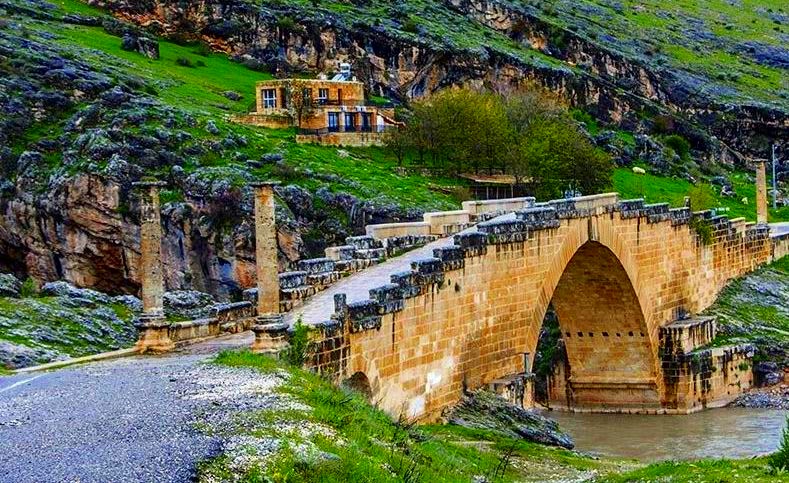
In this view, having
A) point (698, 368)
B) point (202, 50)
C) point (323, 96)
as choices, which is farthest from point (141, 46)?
point (698, 368)

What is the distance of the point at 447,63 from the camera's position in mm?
97938

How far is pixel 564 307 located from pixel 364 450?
31.5m

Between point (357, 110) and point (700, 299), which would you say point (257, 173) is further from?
point (700, 299)

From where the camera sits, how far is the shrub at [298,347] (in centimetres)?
2844

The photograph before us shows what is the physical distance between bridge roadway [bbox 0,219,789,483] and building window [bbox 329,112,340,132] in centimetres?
5353

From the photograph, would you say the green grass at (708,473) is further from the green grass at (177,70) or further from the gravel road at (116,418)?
the green grass at (177,70)

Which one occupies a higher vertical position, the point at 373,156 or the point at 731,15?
the point at 731,15

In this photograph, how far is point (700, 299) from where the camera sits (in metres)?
56.4

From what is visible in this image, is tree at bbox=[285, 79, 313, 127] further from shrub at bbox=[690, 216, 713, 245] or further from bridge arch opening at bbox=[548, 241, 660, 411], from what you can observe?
bridge arch opening at bbox=[548, 241, 660, 411]

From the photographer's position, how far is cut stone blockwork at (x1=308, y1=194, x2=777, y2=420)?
1366 inches

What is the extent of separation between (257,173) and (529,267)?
96.4 feet

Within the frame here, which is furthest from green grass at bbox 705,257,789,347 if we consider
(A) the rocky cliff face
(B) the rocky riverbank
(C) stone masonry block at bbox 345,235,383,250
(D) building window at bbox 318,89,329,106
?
(A) the rocky cliff face

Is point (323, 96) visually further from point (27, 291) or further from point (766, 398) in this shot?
point (27, 291)

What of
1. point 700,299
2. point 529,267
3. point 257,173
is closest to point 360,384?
point 529,267
